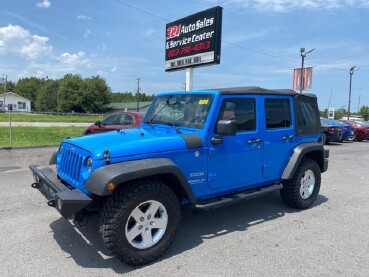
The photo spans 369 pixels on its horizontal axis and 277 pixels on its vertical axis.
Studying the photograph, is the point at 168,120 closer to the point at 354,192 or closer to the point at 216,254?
the point at 216,254

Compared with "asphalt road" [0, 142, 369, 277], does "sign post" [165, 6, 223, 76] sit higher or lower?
higher

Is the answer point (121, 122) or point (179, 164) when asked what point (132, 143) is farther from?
point (121, 122)

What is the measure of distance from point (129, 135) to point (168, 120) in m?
0.75

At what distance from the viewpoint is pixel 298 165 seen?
5.36m

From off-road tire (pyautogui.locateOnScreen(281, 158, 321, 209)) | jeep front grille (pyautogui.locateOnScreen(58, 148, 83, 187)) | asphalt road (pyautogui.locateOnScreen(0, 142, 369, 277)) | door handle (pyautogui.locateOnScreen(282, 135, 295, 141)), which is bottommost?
asphalt road (pyautogui.locateOnScreen(0, 142, 369, 277))

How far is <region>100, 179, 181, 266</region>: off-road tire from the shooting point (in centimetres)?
333

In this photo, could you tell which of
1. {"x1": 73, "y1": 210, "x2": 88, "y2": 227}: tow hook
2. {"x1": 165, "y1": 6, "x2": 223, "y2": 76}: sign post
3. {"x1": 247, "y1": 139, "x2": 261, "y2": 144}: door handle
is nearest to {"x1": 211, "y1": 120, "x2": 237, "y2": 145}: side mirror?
{"x1": 247, "y1": 139, "x2": 261, "y2": 144}: door handle

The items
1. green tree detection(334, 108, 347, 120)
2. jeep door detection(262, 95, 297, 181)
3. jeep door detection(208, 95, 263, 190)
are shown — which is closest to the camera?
jeep door detection(208, 95, 263, 190)

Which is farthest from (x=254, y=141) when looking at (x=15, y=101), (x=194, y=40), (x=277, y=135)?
(x=15, y=101)

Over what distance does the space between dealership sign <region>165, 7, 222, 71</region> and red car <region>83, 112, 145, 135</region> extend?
4.49 metres

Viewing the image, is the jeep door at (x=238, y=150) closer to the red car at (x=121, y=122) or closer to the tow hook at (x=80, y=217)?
the tow hook at (x=80, y=217)

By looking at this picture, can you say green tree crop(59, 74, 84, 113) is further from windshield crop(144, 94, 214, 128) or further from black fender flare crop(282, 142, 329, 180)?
black fender flare crop(282, 142, 329, 180)

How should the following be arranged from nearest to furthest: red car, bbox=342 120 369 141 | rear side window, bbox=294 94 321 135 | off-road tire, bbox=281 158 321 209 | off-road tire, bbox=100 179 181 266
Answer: off-road tire, bbox=100 179 181 266, off-road tire, bbox=281 158 321 209, rear side window, bbox=294 94 321 135, red car, bbox=342 120 369 141

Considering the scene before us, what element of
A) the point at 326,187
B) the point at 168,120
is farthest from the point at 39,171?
the point at 326,187
